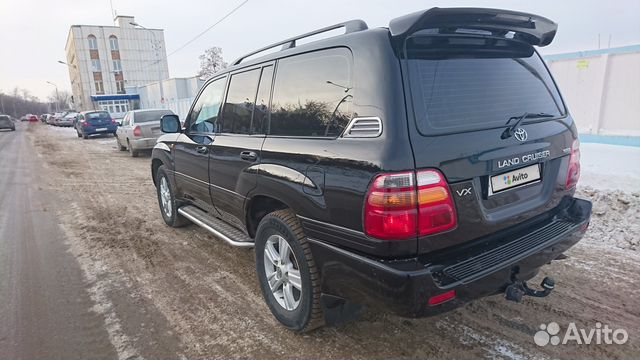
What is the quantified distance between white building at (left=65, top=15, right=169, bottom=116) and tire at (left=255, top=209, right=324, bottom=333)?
72.7 m

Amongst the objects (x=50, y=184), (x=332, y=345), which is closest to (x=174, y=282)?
(x=332, y=345)

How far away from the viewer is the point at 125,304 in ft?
11.1

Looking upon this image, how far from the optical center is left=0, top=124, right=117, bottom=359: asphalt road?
9.25ft

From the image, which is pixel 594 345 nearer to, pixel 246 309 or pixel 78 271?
pixel 246 309

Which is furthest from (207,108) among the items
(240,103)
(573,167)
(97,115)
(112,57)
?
(112,57)

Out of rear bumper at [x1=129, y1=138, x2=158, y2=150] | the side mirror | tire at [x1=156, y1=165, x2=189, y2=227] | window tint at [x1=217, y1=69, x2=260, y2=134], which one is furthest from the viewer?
rear bumper at [x1=129, y1=138, x2=158, y2=150]

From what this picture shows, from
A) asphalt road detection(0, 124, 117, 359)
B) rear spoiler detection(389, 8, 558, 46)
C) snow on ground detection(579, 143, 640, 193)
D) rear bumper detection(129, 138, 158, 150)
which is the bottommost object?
asphalt road detection(0, 124, 117, 359)

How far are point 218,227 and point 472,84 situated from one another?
2.71m

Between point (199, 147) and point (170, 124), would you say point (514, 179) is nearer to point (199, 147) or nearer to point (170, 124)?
point (199, 147)

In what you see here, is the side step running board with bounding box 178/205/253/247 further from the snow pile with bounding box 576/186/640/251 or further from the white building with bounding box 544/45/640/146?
the white building with bounding box 544/45/640/146

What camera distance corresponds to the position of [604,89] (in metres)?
8.58

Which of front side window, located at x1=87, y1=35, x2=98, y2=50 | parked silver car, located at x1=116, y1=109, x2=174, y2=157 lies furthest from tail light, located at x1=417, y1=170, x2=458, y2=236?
front side window, located at x1=87, y1=35, x2=98, y2=50

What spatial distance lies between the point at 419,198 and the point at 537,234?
3.46 feet

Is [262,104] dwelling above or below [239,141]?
above
